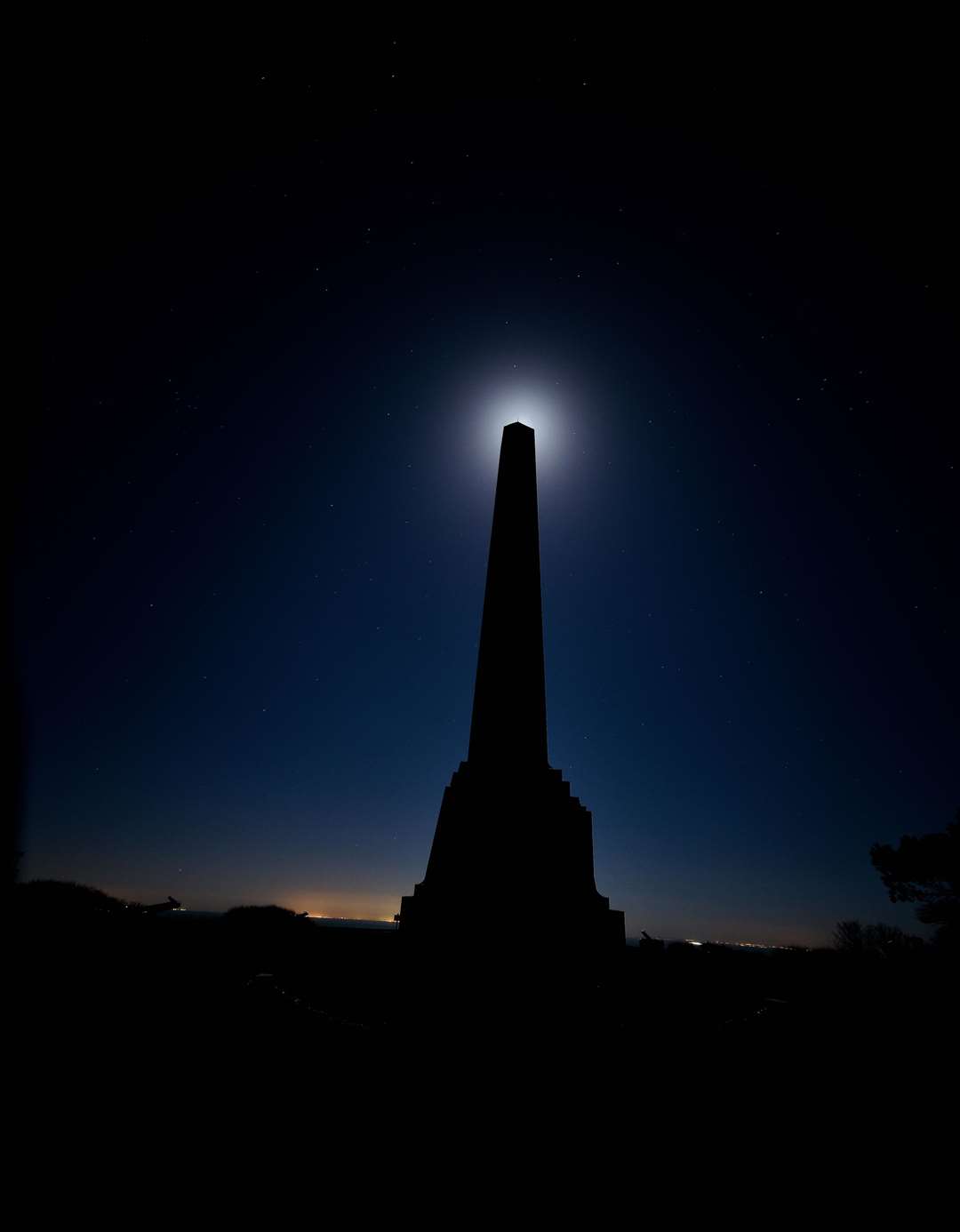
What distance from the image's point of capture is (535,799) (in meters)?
11.0

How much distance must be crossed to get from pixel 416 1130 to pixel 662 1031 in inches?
132

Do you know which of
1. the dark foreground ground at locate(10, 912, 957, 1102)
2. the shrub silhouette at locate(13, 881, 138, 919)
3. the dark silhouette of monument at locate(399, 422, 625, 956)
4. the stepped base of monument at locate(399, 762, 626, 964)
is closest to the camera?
the dark foreground ground at locate(10, 912, 957, 1102)

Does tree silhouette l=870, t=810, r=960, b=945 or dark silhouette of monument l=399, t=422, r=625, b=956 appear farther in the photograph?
tree silhouette l=870, t=810, r=960, b=945

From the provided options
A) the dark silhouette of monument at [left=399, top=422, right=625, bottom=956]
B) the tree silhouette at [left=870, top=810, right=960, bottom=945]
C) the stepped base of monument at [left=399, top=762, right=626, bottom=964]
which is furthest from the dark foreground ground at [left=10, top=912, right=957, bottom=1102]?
the tree silhouette at [left=870, top=810, right=960, bottom=945]

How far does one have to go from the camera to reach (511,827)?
10656 mm

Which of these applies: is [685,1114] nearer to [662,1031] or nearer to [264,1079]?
[662,1031]

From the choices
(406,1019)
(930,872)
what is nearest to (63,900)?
(406,1019)

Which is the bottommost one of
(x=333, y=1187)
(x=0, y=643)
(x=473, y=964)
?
(x=333, y=1187)

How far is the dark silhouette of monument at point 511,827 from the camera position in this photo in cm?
975

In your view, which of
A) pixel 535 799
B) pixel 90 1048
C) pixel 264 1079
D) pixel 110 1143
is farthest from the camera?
pixel 535 799

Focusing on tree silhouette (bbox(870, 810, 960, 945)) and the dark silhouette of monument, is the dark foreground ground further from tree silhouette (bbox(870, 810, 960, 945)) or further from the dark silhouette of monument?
tree silhouette (bbox(870, 810, 960, 945))

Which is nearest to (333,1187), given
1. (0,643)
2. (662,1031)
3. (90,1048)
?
(90,1048)

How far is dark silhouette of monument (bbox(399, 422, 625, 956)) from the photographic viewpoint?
9.75 metres

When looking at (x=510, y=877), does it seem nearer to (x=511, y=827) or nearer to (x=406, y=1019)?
(x=511, y=827)
